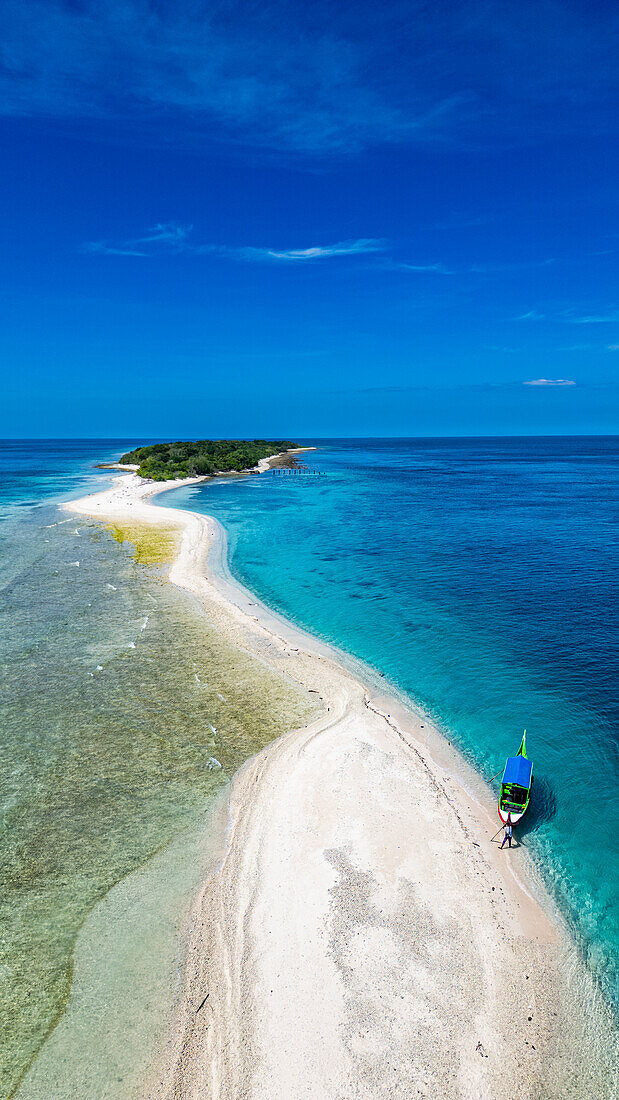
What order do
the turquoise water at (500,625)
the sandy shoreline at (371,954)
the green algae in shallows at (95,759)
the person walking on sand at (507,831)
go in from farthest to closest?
the turquoise water at (500,625)
the person walking on sand at (507,831)
the green algae in shallows at (95,759)
the sandy shoreline at (371,954)

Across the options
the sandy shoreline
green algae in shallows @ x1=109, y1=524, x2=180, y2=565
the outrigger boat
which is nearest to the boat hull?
the outrigger boat

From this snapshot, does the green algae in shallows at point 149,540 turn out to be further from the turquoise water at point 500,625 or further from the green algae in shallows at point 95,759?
the green algae in shallows at point 95,759

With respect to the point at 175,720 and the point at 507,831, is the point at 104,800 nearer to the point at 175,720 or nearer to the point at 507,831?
the point at 175,720

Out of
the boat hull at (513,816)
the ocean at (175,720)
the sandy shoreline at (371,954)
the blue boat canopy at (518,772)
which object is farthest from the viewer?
the blue boat canopy at (518,772)

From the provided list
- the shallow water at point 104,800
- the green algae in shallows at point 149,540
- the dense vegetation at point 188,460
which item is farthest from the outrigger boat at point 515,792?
the dense vegetation at point 188,460

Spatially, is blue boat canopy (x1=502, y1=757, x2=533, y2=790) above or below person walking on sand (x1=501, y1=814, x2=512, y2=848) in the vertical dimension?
above

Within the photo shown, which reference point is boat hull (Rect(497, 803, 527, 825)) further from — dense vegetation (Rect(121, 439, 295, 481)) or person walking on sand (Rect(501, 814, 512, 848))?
dense vegetation (Rect(121, 439, 295, 481))
